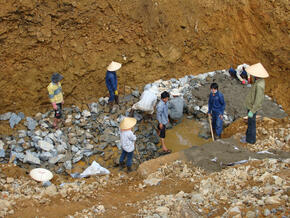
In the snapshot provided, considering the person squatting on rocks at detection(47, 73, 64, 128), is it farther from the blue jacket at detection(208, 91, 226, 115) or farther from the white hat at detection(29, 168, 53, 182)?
the blue jacket at detection(208, 91, 226, 115)

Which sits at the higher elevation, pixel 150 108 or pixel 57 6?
pixel 57 6

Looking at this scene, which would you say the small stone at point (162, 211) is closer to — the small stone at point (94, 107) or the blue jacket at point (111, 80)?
the blue jacket at point (111, 80)

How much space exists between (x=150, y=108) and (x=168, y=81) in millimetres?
2127

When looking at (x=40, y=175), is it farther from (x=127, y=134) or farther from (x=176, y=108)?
(x=176, y=108)

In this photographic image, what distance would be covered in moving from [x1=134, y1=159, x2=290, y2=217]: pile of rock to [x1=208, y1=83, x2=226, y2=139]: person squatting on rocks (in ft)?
6.81

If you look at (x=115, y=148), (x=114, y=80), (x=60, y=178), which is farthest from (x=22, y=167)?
(x=114, y=80)

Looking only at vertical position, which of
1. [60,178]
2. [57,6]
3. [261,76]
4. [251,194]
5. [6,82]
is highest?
[57,6]

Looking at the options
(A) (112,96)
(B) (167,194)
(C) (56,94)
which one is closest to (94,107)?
(A) (112,96)

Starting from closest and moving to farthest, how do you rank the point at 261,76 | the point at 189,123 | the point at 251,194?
1. the point at 251,194
2. the point at 261,76
3. the point at 189,123

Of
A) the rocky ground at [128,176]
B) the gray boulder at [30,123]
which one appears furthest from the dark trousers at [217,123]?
the gray boulder at [30,123]

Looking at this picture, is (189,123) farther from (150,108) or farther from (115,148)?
(115,148)

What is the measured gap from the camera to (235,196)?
4.22 meters

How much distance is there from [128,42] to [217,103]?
10.9 feet

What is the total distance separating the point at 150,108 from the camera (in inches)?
291
